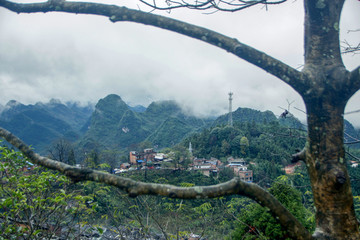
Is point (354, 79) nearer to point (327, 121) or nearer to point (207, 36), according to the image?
point (327, 121)

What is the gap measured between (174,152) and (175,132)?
42.8 m

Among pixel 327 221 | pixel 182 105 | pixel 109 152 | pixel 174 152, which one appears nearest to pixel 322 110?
Result: pixel 327 221

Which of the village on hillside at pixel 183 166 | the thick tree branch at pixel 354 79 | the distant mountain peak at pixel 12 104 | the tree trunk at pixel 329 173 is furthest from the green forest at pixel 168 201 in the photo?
the distant mountain peak at pixel 12 104

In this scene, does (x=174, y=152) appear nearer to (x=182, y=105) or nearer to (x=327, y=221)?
(x=327, y=221)

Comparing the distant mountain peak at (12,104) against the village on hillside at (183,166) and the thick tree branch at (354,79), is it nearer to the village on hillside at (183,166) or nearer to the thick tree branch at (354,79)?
the village on hillside at (183,166)

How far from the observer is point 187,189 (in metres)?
0.97

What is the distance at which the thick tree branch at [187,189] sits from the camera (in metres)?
0.96

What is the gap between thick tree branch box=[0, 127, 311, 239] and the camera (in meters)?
0.96

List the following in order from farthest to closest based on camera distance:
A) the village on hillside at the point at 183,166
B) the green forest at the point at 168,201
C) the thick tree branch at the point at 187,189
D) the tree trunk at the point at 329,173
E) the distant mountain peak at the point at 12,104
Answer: the distant mountain peak at the point at 12,104 → the village on hillside at the point at 183,166 → the green forest at the point at 168,201 → the tree trunk at the point at 329,173 → the thick tree branch at the point at 187,189

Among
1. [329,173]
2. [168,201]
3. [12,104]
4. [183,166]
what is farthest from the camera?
[12,104]

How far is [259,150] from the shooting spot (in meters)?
37.1

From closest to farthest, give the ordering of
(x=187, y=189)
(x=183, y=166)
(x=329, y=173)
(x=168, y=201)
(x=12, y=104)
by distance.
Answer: (x=187, y=189), (x=329, y=173), (x=168, y=201), (x=183, y=166), (x=12, y=104)

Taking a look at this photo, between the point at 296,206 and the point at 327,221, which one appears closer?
the point at 327,221

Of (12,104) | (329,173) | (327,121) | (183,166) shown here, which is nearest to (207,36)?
(327,121)
